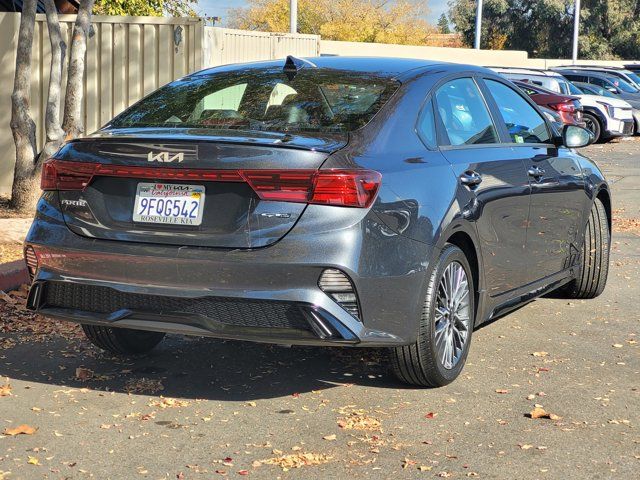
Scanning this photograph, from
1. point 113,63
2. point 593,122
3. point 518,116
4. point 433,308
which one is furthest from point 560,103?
point 433,308

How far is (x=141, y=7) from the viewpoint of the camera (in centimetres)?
2028

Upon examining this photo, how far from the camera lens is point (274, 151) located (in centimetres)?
466

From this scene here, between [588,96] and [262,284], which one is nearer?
[262,284]

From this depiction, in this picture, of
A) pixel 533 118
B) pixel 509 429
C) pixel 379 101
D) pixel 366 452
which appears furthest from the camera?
pixel 533 118

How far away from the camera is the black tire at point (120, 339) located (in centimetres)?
584

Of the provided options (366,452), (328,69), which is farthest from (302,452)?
(328,69)

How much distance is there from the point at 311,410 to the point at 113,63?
871 cm

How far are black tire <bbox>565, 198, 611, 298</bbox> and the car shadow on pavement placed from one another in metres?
2.17

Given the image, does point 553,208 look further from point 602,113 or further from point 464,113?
point 602,113

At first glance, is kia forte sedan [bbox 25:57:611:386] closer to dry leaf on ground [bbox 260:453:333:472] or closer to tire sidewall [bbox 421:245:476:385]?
tire sidewall [bbox 421:245:476:385]

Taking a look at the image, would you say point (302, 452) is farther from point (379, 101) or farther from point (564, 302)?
point (564, 302)

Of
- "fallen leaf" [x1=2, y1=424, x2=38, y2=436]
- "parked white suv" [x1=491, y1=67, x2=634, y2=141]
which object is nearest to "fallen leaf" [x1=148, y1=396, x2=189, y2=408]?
"fallen leaf" [x1=2, y1=424, x2=38, y2=436]

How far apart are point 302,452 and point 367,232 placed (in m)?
0.98

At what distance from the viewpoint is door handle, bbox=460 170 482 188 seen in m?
5.47
